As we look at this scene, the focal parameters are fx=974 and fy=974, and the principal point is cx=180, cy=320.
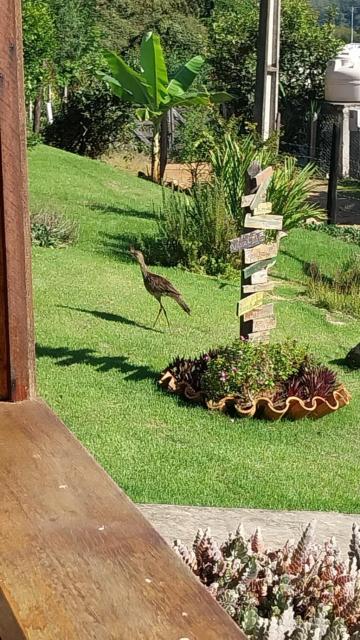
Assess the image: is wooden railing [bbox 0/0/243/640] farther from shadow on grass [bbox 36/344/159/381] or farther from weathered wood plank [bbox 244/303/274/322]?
shadow on grass [bbox 36/344/159/381]

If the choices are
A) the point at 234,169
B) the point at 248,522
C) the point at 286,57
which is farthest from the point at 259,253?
the point at 286,57

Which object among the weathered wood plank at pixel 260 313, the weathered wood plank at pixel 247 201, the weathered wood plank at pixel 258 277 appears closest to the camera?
the weathered wood plank at pixel 247 201

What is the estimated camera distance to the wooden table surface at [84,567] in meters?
1.22

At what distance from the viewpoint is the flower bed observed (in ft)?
24.2

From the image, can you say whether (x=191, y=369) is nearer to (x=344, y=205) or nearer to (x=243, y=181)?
(x=243, y=181)

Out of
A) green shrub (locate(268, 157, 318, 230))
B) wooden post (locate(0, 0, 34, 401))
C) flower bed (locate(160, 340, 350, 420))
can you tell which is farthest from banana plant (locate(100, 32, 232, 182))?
wooden post (locate(0, 0, 34, 401))

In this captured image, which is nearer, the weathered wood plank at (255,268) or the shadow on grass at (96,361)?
the weathered wood plank at (255,268)

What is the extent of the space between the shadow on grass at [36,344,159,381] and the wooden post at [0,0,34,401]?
18.9 feet

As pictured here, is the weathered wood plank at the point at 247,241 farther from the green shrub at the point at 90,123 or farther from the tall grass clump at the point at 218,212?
the green shrub at the point at 90,123

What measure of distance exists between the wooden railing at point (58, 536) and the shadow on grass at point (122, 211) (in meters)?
13.2

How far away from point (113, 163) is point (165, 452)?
55.8ft

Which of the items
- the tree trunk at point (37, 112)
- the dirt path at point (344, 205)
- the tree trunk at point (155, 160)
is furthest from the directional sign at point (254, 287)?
the tree trunk at point (37, 112)

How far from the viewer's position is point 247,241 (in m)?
7.52

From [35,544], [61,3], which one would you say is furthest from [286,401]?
[61,3]
